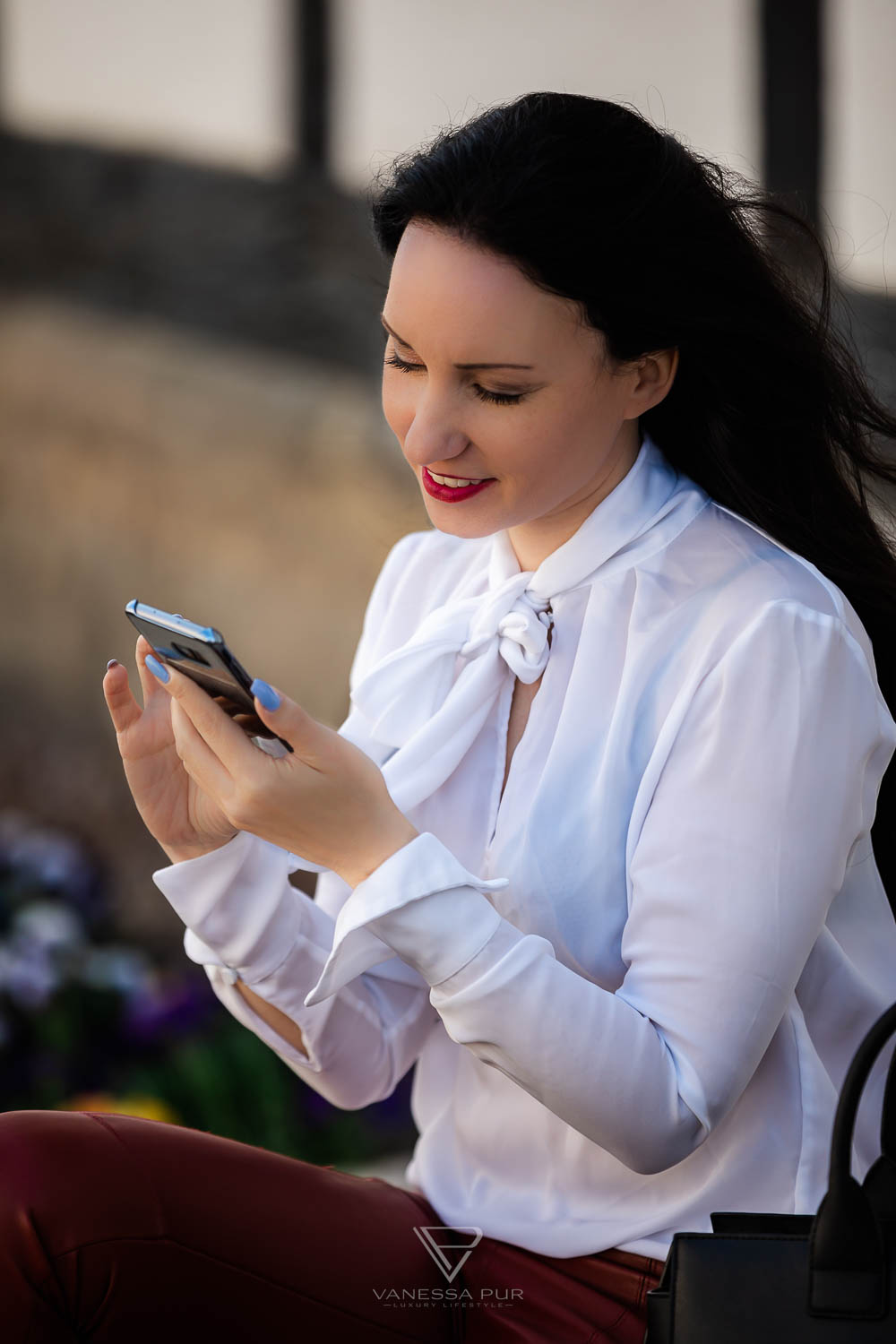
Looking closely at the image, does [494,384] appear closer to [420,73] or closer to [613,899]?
[613,899]

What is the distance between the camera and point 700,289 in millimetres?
1425

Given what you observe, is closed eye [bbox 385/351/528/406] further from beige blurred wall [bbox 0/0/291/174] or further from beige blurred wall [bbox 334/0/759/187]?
beige blurred wall [bbox 0/0/291/174]

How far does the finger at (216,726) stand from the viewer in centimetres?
127

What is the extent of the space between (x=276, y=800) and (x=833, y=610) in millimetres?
550

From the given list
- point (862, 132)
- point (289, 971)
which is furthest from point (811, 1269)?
point (862, 132)

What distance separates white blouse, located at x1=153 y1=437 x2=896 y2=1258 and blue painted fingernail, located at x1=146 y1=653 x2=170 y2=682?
250 millimetres

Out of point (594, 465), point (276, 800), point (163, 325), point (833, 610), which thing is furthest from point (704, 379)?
point (163, 325)

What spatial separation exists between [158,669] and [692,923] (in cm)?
53

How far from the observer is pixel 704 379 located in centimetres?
152

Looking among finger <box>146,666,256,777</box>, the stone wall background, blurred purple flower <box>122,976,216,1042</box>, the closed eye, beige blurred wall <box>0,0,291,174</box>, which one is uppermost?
beige blurred wall <box>0,0,291,174</box>

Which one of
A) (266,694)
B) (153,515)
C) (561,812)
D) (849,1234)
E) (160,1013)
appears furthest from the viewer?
(153,515)

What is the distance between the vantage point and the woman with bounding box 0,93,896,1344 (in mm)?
1261

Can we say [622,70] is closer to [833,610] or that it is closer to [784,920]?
[833,610]

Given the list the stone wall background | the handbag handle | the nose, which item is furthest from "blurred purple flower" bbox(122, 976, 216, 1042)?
the handbag handle
